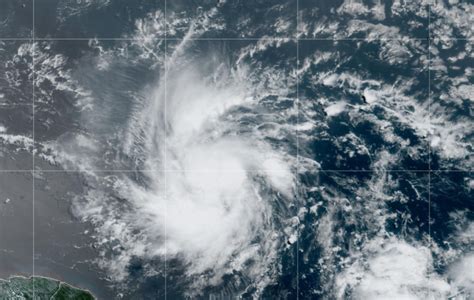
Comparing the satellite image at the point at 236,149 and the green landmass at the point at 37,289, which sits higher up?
the satellite image at the point at 236,149

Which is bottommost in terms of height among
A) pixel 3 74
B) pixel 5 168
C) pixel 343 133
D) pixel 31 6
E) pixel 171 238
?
pixel 171 238

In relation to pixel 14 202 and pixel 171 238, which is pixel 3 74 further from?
pixel 171 238

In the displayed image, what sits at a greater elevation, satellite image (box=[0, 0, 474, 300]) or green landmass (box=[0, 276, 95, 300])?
satellite image (box=[0, 0, 474, 300])

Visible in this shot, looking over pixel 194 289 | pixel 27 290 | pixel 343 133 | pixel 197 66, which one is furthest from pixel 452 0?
pixel 27 290

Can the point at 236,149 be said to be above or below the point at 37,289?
above
